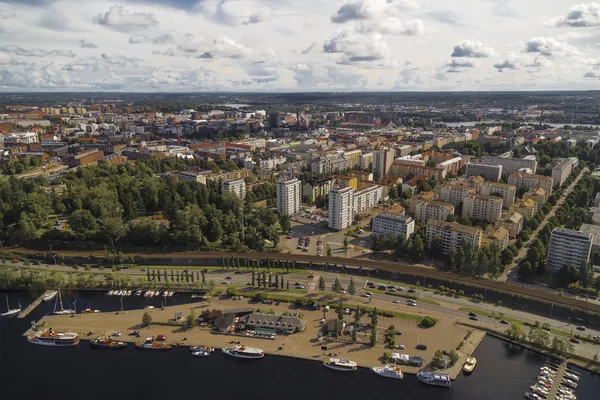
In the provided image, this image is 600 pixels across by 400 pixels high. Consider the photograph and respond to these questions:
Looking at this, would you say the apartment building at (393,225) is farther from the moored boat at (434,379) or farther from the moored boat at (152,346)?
Result: the moored boat at (152,346)

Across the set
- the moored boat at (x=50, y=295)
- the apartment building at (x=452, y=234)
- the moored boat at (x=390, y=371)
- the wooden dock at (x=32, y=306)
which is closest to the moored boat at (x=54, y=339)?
the wooden dock at (x=32, y=306)

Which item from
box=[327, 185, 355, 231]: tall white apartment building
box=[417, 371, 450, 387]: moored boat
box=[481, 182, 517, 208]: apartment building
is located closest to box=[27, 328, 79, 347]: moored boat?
box=[417, 371, 450, 387]: moored boat

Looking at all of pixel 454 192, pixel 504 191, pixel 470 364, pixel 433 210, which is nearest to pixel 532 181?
pixel 504 191

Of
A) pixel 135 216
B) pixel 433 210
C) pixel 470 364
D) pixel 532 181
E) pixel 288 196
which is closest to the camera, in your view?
pixel 470 364

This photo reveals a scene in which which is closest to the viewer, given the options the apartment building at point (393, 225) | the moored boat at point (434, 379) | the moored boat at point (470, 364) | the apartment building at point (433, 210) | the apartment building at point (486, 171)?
the moored boat at point (434, 379)

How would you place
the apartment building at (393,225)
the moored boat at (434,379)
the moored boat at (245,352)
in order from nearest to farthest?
the moored boat at (434,379), the moored boat at (245,352), the apartment building at (393,225)

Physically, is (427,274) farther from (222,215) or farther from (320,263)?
→ (222,215)

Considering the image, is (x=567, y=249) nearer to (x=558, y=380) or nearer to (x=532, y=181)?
(x=558, y=380)

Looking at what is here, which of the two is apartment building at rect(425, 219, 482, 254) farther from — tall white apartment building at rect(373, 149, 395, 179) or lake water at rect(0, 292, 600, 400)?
tall white apartment building at rect(373, 149, 395, 179)
